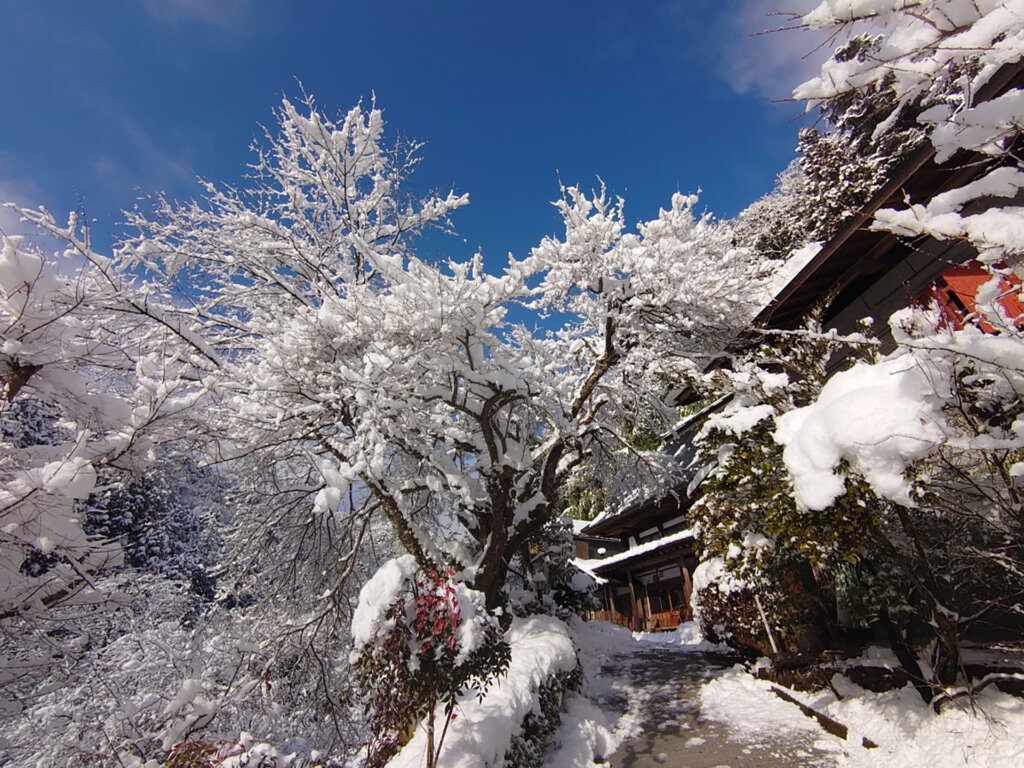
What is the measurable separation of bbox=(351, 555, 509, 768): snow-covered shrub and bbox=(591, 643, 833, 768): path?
258cm

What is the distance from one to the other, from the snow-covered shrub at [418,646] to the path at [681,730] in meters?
2.58

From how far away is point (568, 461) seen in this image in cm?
933

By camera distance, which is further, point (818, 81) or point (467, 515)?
point (467, 515)

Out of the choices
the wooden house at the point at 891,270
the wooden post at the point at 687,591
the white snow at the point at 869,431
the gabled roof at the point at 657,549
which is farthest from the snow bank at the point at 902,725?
the wooden post at the point at 687,591

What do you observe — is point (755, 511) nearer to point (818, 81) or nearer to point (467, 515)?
point (818, 81)

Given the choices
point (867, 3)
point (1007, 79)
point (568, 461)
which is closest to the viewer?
point (867, 3)

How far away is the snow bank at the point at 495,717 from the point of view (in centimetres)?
486

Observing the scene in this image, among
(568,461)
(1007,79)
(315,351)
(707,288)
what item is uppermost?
(707,288)

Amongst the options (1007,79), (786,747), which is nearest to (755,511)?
(786,747)

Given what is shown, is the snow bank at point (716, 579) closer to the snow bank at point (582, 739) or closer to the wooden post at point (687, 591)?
the snow bank at point (582, 739)

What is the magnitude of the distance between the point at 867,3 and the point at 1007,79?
3923mm

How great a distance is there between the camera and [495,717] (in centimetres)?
539

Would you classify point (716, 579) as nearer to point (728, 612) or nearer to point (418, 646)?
point (728, 612)

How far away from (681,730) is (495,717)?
117 inches
